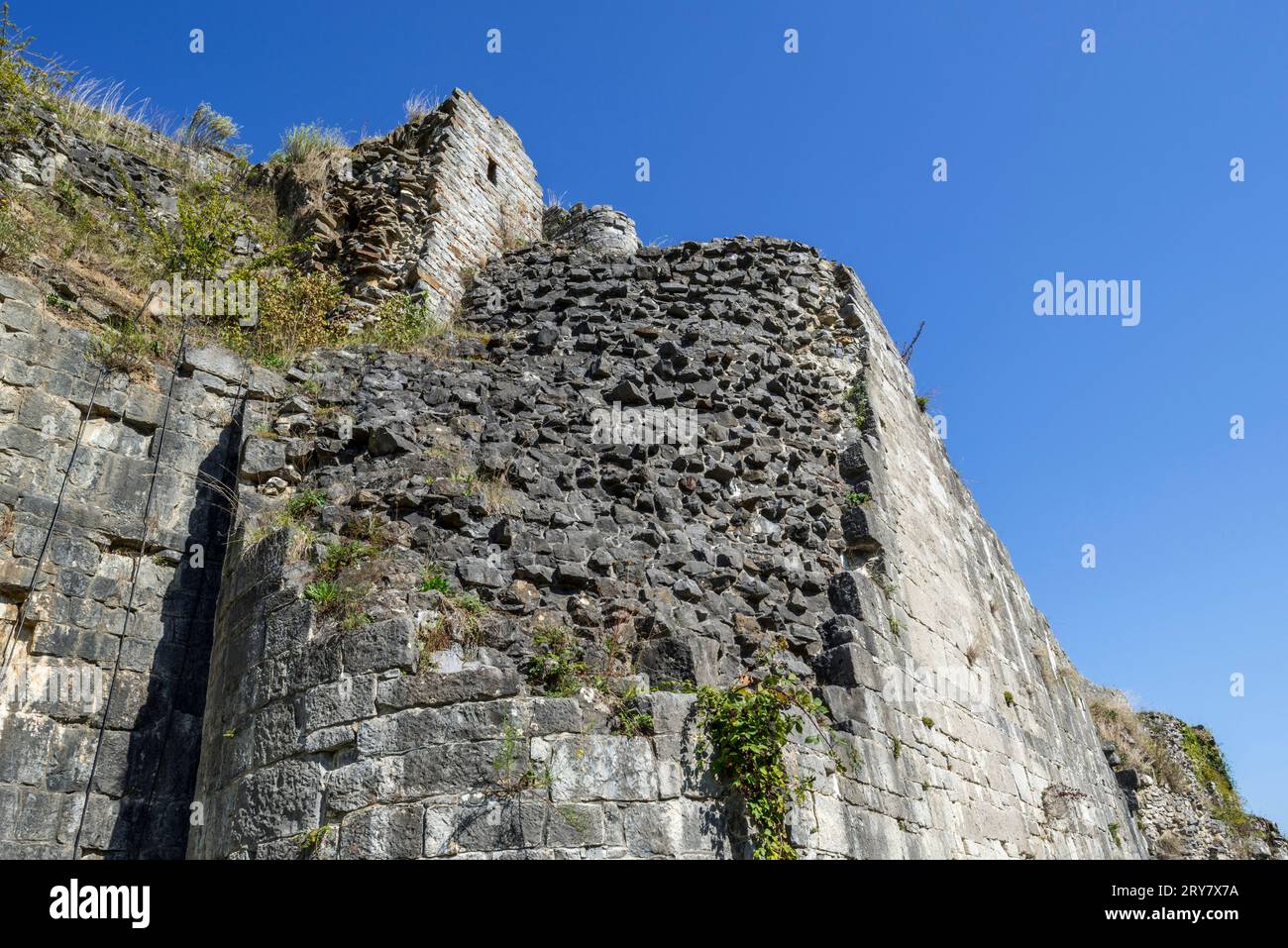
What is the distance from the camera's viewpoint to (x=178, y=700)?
6.20 meters

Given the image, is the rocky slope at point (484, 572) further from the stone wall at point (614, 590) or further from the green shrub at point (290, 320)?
the green shrub at point (290, 320)

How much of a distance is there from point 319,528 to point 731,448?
358cm

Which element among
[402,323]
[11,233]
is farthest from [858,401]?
[11,233]

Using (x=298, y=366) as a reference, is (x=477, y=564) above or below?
below

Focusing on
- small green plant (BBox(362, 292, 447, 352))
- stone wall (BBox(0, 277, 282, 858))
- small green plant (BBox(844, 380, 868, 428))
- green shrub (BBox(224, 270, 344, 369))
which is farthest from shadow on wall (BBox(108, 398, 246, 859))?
small green plant (BBox(844, 380, 868, 428))

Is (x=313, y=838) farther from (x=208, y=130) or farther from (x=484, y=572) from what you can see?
(x=208, y=130)

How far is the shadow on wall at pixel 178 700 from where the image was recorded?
577 centimetres

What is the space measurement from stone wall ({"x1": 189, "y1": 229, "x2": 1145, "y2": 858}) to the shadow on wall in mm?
538

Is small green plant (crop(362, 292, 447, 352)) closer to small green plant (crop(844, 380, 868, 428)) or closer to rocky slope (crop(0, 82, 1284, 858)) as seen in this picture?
rocky slope (crop(0, 82, 1284, 858))

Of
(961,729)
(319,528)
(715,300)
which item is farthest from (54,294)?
(961,729)

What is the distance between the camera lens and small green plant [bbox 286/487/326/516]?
6.17 metres

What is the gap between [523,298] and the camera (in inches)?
376

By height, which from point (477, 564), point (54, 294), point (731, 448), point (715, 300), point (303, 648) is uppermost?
point (715, 300)
